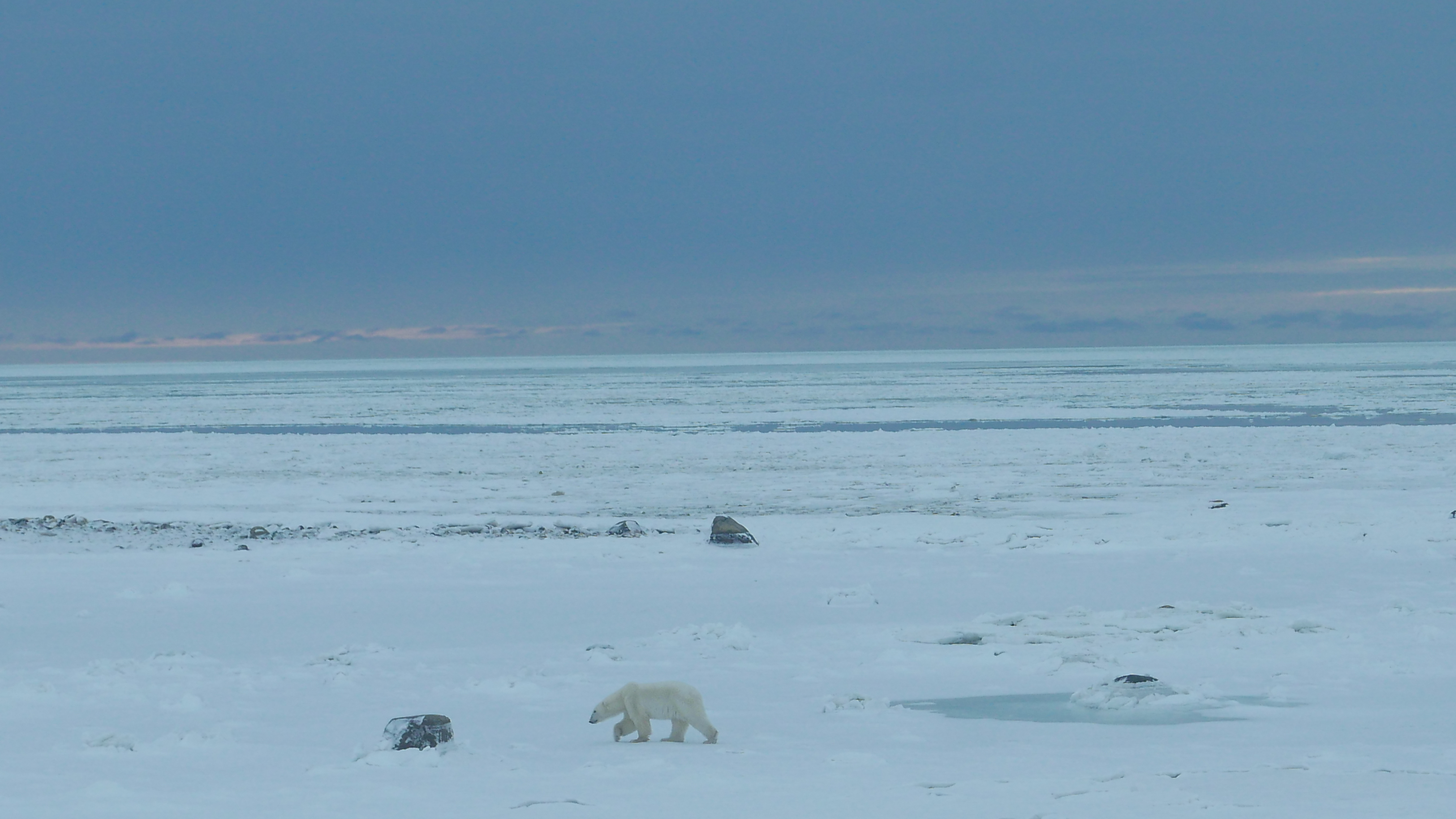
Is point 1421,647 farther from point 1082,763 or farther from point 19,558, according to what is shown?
point 19,558

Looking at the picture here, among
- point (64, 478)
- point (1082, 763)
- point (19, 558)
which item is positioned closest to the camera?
point (1082, 763)

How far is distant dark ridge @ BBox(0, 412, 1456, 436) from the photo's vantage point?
1048 inches

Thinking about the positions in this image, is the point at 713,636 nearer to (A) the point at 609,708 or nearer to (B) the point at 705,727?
(A) the point at 609,708

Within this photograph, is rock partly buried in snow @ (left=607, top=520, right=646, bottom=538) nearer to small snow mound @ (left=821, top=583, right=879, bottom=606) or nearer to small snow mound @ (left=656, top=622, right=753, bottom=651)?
small snow mound @ (left=821, top=583, right=879, bottom=606)

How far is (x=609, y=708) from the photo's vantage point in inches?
235

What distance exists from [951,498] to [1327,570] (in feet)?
18.5

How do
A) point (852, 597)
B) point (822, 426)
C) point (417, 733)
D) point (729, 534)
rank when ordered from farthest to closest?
1. point (822, 426)
2. point (729, 534)
3. point (852, 597)
4. point (417, 733)

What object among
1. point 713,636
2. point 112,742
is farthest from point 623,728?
point 713,636

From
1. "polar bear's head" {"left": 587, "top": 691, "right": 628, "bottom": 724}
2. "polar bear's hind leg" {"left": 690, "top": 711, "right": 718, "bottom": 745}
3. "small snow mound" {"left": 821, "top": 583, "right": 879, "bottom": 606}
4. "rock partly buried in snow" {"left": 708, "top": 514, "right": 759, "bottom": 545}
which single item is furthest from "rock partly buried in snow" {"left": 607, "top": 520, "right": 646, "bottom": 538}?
"polar bear's hind leg" {"left": 690, "top": 711, "right": 718, "bottom": 745}

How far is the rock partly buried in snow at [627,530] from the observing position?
41.9 ft

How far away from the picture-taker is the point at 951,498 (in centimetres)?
1550

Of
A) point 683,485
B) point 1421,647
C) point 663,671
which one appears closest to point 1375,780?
point 1421,647

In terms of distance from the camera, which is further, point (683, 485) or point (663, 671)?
point (683, 485)

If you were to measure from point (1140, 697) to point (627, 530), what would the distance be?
7.23 meters
